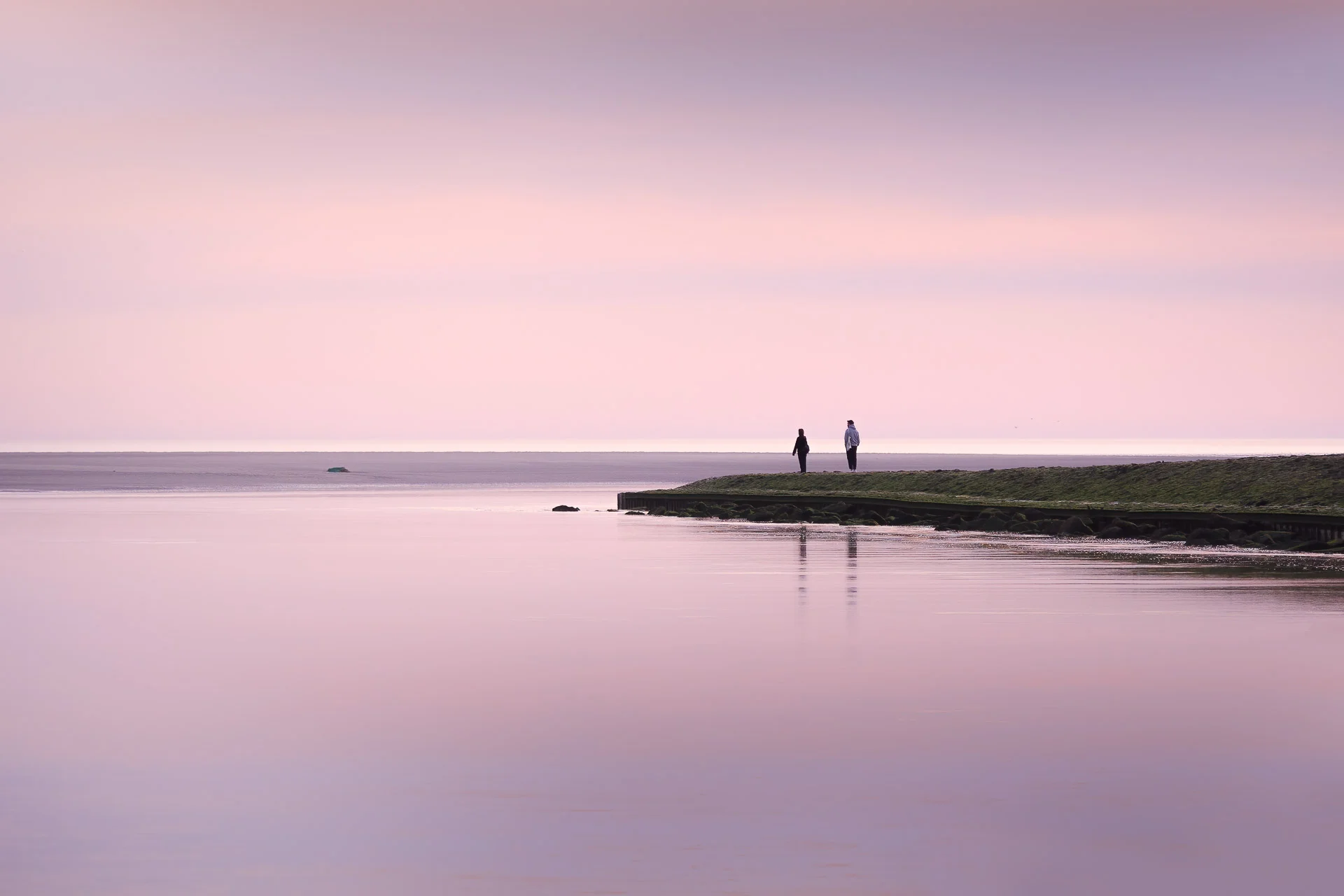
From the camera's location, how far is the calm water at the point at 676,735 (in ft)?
27.8

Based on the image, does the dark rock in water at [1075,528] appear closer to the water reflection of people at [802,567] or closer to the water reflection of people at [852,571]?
the water reflection of people at [852,571]

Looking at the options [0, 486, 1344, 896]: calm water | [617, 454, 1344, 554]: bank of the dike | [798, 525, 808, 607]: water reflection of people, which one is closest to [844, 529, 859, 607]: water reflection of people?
[0, 486, 1344, 896]: calm water

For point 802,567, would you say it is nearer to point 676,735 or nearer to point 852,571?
point 852,571

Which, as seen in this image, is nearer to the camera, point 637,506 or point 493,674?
point 493,674

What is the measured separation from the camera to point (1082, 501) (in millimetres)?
44719

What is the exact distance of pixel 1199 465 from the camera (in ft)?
153

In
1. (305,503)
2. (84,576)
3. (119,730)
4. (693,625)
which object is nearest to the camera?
(119,730)

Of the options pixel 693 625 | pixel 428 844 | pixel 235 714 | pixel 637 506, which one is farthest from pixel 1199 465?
pixel 428 844

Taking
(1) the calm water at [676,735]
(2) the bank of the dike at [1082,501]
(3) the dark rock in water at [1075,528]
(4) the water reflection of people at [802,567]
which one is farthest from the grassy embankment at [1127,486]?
(1) the calm water at [676,735]

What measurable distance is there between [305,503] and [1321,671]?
50284 mm

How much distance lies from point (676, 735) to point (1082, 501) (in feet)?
113

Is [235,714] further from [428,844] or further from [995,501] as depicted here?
[995,501]

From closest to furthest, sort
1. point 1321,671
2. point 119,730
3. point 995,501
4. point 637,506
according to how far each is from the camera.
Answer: point 119,730 < point 1321,671 < point 995,501 < point 637,506

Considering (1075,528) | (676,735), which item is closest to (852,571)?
(1075,528)
